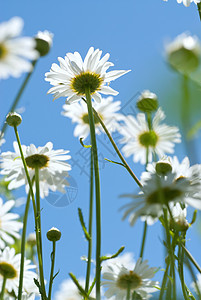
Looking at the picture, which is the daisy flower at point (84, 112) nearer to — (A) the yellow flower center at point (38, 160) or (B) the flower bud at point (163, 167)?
(A) the yellow flower center at point (38, 160)

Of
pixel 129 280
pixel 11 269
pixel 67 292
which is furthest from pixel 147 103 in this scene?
pixel 67 292

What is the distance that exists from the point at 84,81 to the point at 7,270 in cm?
41

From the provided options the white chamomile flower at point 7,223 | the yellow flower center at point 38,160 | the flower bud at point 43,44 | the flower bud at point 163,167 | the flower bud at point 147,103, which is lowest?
the flower bud at point 163,167

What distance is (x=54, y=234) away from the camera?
2.08ft

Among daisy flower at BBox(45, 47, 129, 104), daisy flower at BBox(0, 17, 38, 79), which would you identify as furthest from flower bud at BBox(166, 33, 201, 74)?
daisy flower at BBox(45, 47, 129, 104)

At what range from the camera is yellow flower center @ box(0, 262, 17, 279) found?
77cm

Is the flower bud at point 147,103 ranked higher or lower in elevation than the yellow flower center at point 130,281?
higher

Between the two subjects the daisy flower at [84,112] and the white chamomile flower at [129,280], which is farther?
the daisy flower at [84,112]

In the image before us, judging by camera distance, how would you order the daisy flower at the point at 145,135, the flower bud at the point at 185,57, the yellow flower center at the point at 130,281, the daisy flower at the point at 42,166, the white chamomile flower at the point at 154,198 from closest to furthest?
the flower bud at the point at 185,57
the white chamomile flower at the point at 154,198
the yellow flower center at the point at 130,281
the daisy flower at the point at 42,166
the daisy flower at the point at 145,135

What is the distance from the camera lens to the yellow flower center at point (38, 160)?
800 mm

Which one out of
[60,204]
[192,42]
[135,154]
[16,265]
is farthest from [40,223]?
[135,154]

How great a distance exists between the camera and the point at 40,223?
0.59 metres

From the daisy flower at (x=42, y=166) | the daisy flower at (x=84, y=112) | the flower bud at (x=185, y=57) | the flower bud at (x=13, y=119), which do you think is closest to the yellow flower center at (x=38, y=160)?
the daisy flower at (x=42, y=166)

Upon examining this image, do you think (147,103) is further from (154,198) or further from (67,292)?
(67,292)
